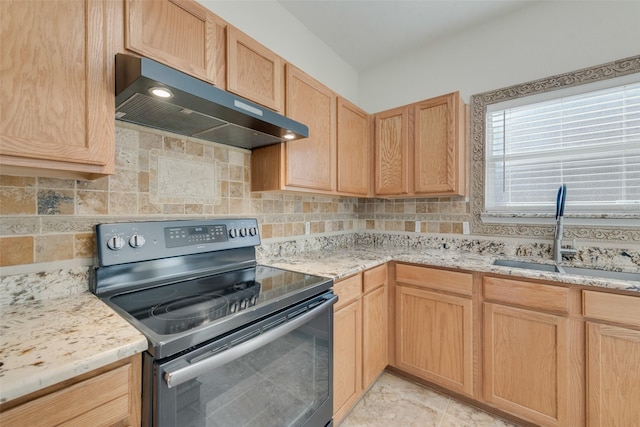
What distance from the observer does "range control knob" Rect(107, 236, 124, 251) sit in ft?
3.69

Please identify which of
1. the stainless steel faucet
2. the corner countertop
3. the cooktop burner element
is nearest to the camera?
the corner countertop

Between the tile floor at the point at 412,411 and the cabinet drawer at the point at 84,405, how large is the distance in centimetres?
135

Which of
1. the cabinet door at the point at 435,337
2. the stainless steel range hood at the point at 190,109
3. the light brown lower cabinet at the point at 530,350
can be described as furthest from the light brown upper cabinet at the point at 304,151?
the light brown lower cabinet at the point at 530,350

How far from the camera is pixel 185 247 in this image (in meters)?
1.37

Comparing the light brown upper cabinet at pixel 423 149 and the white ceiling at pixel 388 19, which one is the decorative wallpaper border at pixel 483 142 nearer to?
the light brown upper cabinet at pixel 423 149

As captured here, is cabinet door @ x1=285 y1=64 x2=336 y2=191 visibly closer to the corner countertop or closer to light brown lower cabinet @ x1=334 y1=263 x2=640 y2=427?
light brown lower cabinet @ x1=334 y1=263 x2=640 y2=427

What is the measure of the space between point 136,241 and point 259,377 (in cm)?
79

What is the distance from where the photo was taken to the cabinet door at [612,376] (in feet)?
4.15

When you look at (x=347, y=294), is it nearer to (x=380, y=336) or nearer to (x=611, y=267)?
(x=380, y=336)

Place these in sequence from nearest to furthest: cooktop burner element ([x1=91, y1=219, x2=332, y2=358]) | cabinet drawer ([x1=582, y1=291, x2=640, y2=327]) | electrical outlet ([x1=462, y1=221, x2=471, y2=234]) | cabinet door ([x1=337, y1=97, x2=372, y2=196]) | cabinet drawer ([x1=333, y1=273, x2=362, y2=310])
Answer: cooktop burner element ([x1=91, y1=219, x2=332, y2=358]) < cabinet drawer ([x1=582, y1=291, x2=640, y2=327]) < cabinet drawer ([x1=333, y1=273, x2=362, y2=310]) < cabinet door ([x1=337, y1=97, x2=372, y2=196]) < electrical outlet ([x1=462, y1=221, x2=471, y2=234])

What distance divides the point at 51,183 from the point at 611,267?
2.92 metres

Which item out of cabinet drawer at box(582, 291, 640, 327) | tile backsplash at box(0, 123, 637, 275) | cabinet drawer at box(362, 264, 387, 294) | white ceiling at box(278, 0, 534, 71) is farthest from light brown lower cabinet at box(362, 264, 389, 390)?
white ceiling at box(278, 0, 534, 71)

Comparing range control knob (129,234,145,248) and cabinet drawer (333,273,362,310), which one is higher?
range control knob (129,234,145,248)

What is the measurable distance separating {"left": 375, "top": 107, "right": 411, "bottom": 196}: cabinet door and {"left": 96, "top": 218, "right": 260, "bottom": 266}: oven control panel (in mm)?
1236
